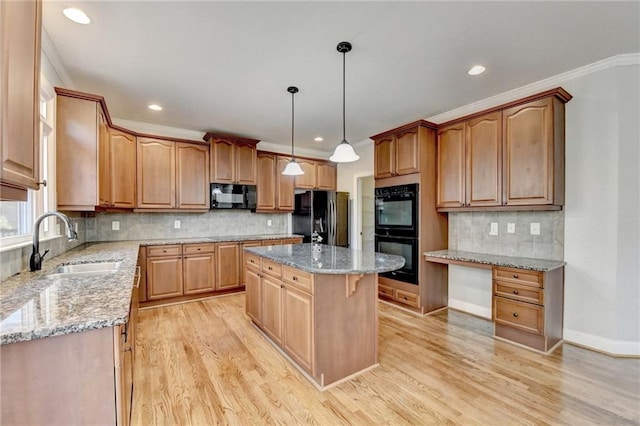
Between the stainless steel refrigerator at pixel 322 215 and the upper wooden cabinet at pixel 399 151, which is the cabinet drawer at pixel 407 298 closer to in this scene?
the upper wooden cabinet at pixel 399 151

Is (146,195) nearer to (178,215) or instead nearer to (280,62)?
(178,215)

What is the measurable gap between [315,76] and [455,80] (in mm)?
1424

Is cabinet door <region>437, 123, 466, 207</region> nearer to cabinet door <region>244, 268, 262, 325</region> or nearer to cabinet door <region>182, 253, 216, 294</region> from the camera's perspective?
cabinet door <region>244, 268, 262, 325</region>

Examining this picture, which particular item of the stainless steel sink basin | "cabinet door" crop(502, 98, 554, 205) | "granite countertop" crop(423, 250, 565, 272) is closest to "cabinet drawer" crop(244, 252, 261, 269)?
the stainless steel sink basin

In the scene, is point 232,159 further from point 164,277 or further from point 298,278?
point 298,278

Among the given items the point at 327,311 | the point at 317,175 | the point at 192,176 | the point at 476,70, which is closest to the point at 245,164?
the point at 192,176

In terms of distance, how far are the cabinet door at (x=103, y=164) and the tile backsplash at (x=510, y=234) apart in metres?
4.06

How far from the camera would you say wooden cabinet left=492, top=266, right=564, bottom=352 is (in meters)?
2.58

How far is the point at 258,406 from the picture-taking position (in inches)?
74.9

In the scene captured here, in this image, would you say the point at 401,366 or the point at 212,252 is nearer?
the point at 401,366

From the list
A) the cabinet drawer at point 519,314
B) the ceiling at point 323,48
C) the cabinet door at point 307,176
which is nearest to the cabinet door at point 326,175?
the cabinet door at point 307,176

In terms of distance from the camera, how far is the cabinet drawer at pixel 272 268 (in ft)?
8.39

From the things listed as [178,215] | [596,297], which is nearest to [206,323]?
[178,215]

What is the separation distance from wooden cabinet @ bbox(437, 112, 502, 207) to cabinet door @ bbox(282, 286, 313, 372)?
2303 millimetres
